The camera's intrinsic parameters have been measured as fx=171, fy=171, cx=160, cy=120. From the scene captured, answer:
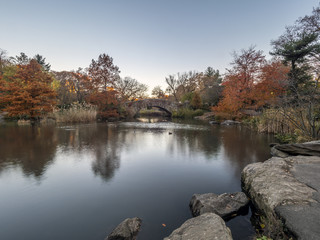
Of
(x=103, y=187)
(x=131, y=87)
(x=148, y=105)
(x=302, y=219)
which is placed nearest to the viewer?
(x=302, y=219)

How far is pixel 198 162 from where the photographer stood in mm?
5223

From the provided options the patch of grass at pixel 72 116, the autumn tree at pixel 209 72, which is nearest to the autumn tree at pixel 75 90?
the patch of grass at pixel 72 116

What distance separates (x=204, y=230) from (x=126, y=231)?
93 cm

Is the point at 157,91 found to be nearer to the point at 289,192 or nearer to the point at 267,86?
the point at 267,86

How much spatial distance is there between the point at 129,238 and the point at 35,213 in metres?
1.63

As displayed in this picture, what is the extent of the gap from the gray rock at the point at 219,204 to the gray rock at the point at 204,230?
1.65ft

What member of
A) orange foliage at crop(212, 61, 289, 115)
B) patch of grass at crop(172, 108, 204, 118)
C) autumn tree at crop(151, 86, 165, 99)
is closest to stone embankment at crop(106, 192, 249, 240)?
orange foliage at crop(212, 61, 289, 115)

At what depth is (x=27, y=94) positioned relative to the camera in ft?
46.6

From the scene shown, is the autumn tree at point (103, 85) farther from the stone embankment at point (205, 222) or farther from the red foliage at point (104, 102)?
the stone embankment at point (205, 222)

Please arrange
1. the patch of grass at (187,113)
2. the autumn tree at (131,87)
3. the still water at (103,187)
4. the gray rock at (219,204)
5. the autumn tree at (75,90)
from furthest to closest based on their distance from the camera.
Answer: the autumn tree at (131,87), the patch of grass at (187,113), the autumn tree at (75,90), the gray rock at (219,204), the still water at (103,187)

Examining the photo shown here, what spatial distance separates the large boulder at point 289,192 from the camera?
1695mm

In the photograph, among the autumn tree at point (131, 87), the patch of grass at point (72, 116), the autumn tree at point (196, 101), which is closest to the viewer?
the patch of grass at point (72, 116)

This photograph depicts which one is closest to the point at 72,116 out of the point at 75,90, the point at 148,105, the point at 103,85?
the point at 103,85

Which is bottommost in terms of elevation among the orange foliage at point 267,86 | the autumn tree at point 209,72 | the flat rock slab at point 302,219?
the flat rock slab at point 302,219
